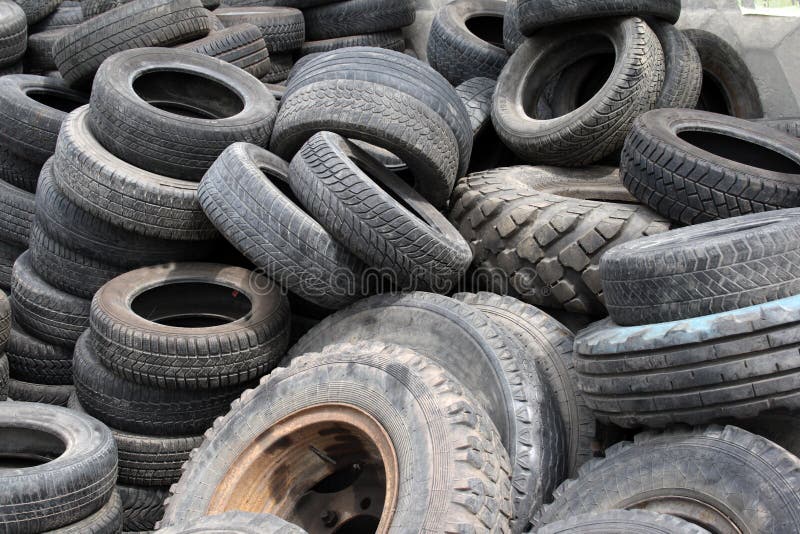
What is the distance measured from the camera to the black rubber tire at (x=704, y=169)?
4000 mm

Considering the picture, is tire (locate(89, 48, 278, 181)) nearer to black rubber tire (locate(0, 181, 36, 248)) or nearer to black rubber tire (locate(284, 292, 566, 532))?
black rubber tire (locate(0, 181, 36, 248))

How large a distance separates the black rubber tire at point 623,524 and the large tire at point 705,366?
464mm

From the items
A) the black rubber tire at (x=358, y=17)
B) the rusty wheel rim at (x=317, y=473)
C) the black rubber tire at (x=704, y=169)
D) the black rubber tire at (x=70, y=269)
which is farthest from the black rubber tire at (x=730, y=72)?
the black rubber tire at (x=70, y=269)

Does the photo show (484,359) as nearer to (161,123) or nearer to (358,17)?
(161,123)

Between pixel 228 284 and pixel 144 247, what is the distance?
532mm

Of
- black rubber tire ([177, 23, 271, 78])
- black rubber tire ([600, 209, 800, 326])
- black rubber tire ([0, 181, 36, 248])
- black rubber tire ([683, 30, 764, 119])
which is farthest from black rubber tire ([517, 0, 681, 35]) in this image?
black rubber tire ([0, 181, 36, 248])

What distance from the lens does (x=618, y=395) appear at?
127 inches

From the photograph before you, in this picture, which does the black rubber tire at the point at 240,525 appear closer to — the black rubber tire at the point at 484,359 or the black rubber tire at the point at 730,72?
the black rubber tire at the point at 484,359

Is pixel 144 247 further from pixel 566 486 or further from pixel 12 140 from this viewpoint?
pixel 566 486

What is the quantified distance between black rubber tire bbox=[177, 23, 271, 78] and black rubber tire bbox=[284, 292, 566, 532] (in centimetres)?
249

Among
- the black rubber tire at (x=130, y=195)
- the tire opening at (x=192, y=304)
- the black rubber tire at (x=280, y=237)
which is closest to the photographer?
the black rubber tire at (x=280, y=237)

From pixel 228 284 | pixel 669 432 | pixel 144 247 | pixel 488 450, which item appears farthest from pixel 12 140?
pixel 669 432

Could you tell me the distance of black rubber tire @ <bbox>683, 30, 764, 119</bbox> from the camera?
→ 5.95 metres

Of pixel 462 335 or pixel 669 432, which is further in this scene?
A: pixel 462 335
